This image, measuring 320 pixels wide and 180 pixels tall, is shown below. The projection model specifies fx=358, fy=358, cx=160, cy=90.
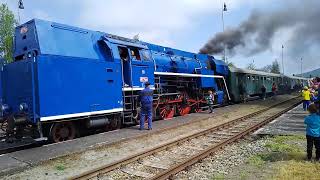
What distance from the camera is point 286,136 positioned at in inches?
454

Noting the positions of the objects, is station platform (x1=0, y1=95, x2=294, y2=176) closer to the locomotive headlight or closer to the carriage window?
the locomotive headlight

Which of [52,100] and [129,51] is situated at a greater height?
[129,51]

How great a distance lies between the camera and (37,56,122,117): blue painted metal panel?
9922 millimetres

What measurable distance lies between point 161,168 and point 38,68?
175 inches

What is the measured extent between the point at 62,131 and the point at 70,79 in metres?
1.64

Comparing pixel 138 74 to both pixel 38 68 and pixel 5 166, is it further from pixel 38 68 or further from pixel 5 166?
pixel 5 166

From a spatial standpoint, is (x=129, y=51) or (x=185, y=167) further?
(x=129, y=51)

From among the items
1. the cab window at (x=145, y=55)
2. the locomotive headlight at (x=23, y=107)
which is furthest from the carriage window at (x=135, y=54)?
the locomotive headlight at (x=23, y=107)

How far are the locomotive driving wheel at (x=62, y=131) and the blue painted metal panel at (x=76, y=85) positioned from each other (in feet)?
1.79

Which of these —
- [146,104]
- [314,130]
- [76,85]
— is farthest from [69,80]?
[314,130]

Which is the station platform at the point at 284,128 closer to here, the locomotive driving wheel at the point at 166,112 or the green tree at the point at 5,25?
the locomotive driving wheel at the point at 166,112

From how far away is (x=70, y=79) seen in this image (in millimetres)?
10734

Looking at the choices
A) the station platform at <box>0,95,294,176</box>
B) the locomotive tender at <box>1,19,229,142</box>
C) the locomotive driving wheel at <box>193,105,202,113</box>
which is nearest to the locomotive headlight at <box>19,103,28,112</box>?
the locomotive tender at <box>1,19,229,142</box>

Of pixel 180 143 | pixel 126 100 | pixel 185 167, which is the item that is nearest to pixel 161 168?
pixel 185 167
